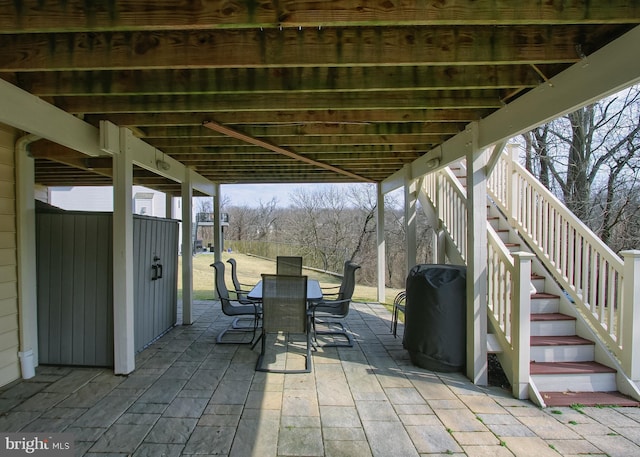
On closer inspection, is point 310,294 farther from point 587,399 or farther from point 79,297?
point 587,399

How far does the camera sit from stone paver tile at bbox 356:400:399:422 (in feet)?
8.40

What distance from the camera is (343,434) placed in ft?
7.70

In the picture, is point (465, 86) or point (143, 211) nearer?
point (465, 86)

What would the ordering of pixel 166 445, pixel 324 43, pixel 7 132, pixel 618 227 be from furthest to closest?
1. pixel 618 227
2. pixel 7 132
3. pixel 166 445
4. pixel 324 43

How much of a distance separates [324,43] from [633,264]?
317 cm

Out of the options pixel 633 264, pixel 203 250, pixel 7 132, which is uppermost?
pixel 7 132

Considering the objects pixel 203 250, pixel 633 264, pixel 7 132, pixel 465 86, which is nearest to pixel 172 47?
pixel 465 86

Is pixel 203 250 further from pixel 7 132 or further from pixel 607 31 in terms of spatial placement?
pixel 607 31

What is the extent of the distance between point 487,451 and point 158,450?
6.94ft

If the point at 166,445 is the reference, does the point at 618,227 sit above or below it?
above

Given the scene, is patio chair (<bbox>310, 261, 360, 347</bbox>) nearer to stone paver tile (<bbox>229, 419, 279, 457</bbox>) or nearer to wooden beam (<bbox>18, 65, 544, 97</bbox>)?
stone paver tile (<bbox>229, 419, 279, 457</bbox>)

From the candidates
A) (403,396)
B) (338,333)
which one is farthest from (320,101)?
(338,333)

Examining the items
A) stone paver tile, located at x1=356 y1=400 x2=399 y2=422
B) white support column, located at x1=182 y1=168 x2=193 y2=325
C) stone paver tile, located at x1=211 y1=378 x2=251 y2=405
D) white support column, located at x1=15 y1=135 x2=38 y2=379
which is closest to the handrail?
stone paver tile, located at x1=356 y1=400 x2=399 y2=422

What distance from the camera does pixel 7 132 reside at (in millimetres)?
3174
